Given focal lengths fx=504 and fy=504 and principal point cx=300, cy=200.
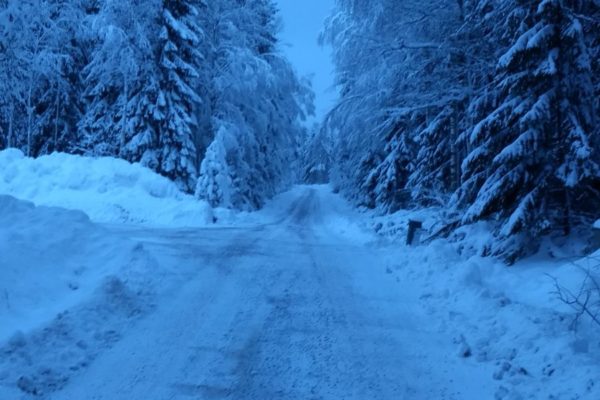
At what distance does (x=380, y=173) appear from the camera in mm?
23875

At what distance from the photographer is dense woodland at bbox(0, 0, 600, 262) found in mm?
8062

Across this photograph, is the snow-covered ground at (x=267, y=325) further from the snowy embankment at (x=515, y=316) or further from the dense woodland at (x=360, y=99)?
the dense woodland at (x=360, y=99)

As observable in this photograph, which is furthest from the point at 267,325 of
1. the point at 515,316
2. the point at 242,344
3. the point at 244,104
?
the point at 244,104

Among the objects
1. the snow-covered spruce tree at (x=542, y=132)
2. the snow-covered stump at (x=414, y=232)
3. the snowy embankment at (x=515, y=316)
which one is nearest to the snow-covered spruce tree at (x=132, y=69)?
the snow-covered stump at (x=414, y=232)

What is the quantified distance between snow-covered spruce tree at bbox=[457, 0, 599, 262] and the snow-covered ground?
835mm

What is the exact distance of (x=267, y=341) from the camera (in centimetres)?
528

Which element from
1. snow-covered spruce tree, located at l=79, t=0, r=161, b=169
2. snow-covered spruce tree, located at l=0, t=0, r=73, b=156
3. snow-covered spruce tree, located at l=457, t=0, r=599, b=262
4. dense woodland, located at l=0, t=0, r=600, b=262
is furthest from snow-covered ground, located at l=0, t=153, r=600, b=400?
snow-covered spruce tree, located at l=0, t=0, r=73, b=156

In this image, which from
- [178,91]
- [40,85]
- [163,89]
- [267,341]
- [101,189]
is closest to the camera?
[267,341]

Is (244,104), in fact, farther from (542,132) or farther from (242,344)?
(242,344)

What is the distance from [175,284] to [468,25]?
864 centimetres

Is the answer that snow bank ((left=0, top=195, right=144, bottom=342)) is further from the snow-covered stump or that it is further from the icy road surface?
the snow-covered stump

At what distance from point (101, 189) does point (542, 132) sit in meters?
14.4

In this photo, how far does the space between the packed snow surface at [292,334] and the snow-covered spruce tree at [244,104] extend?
1278 centimetres

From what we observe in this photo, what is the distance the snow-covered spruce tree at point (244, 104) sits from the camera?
21.6 meters
